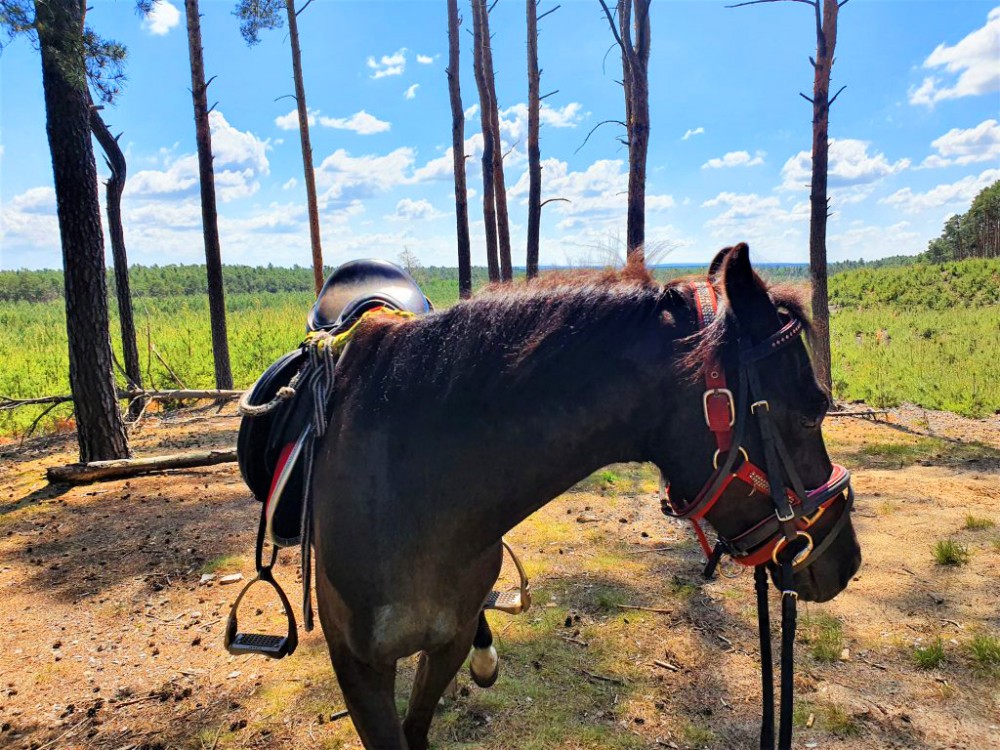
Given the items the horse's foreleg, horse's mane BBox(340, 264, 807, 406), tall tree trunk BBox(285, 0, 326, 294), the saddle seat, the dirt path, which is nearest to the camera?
horse's mane BBox(340, 264, 807, 406)

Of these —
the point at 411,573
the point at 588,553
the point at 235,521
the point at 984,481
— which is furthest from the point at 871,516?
the point at 235,521

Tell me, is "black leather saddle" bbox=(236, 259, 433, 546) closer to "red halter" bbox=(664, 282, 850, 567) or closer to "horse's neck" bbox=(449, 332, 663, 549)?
"horse's neck" bbox=(449, 332, 663, 549)

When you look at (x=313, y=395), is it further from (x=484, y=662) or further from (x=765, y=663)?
(x=484, y=662)

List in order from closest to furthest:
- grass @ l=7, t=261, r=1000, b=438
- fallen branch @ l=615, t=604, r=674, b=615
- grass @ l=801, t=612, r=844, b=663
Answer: grass @ l=801, t=612, r=844, b=663
fallen branch @ l=615, t=604, r=674, b=615
grass @ l=7, t=261, r=1000, b=438

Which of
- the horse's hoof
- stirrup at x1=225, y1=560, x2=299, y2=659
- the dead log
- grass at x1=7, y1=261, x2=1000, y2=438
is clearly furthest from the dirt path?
grass at x1=7, y1=261, x2=1000, y2=438

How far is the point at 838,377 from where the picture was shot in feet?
42.7

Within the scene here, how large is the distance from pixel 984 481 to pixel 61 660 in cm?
787

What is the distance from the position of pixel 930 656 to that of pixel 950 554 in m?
1.43

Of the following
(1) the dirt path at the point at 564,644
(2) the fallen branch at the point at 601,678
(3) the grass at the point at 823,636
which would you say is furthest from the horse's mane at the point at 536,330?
(3) the grass at the point at 823,636

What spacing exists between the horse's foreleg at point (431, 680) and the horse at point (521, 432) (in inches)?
14.4

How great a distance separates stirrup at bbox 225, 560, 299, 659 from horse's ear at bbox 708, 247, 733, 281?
1.77 metres

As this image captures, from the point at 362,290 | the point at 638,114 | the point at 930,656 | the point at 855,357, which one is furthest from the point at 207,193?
the point at 855,357

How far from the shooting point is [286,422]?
200 cm

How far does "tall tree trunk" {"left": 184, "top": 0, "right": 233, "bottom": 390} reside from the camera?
10.9 metres
